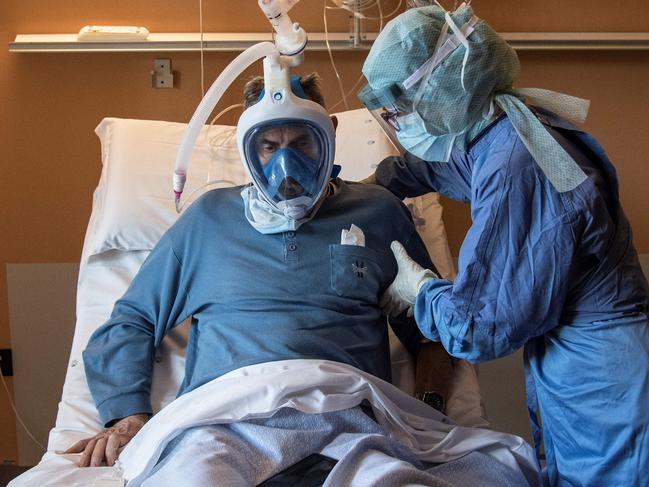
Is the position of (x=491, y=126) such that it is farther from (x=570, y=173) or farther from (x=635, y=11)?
(x=635, y=11)

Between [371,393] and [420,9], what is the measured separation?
0.79 metres

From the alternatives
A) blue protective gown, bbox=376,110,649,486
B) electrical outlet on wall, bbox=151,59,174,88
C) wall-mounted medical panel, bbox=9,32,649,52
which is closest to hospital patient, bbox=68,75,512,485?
blue protective gown, bbox=376,110,649,486

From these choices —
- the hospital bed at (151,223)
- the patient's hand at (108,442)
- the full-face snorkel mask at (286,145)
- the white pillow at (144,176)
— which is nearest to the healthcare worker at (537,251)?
the full-face snorkel mask at (286,145)

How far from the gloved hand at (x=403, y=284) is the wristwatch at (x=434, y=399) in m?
0.20

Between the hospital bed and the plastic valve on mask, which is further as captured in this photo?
the hospital bed

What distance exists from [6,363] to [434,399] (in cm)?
166

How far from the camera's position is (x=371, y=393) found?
5.37 ft

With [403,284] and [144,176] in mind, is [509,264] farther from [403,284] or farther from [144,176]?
[144,176]

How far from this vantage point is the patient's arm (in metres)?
1.93

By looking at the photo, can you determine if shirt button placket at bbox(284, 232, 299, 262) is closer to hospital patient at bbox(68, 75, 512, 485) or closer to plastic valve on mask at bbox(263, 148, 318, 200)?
hospital patient at bbox(68, 75, 512, 485)

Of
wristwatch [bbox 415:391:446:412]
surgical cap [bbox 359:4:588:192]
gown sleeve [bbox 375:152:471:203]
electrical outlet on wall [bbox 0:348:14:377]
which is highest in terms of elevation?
surgical cap [bbox 359:4:588:192]

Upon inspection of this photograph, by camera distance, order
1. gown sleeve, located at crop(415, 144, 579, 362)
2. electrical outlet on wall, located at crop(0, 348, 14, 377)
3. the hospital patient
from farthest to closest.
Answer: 1. electrical outlet on wall, located at crop(0, 348, 14, 377)
2. the hospital patient
3. gown sleeve, located at crop(415, 144, 579, 362)

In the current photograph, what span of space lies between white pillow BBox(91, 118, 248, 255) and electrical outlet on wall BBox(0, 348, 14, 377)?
0.75 meters

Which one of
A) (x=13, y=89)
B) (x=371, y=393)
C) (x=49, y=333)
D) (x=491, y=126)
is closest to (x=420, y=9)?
(x=491, y=126)
